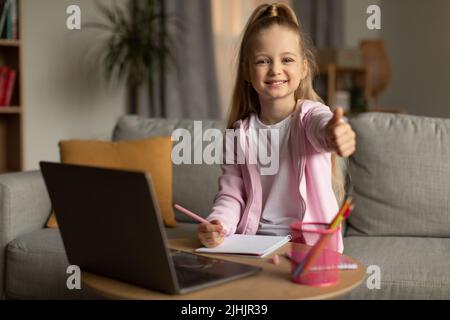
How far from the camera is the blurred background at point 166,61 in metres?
3.74

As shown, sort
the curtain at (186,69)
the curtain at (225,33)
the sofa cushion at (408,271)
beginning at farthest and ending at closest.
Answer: the curtain at (225,33) < the curtain at (186,69) < the sofa cushion at (408,271)

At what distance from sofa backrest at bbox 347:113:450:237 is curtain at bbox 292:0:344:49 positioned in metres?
3.03

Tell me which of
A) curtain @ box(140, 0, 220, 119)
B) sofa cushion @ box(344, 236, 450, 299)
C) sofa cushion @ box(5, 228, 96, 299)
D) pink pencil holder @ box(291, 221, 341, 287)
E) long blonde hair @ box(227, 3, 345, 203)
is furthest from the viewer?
curtain @ box(140, 0, 220, 119)

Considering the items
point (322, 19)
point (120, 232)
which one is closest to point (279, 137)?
point (120, 232)

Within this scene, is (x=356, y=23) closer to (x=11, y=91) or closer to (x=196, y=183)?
(x=11, y=91)

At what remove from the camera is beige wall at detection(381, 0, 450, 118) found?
4898mm

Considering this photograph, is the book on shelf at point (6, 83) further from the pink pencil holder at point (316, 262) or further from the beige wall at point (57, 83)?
the pink pencil holder at point (316, 262)

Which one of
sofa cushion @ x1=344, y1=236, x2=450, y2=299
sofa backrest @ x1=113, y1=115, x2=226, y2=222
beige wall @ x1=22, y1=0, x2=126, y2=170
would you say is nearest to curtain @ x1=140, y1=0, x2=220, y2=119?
beige wall @ x1=22, y1=0, x2=126, y2=170

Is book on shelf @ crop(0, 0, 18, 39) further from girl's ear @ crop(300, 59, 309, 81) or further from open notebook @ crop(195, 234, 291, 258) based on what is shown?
open notebook @ crop(195, 234, 291, 258)

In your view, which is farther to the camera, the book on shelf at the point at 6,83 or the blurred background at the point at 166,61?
the blurred background at the point at 166,61

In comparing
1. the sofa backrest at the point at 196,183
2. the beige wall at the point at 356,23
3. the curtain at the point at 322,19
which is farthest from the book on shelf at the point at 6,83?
the beige wall at the point at 356,23

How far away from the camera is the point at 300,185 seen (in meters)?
1.46

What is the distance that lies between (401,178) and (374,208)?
13cm

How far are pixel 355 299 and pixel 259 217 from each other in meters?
0.42
